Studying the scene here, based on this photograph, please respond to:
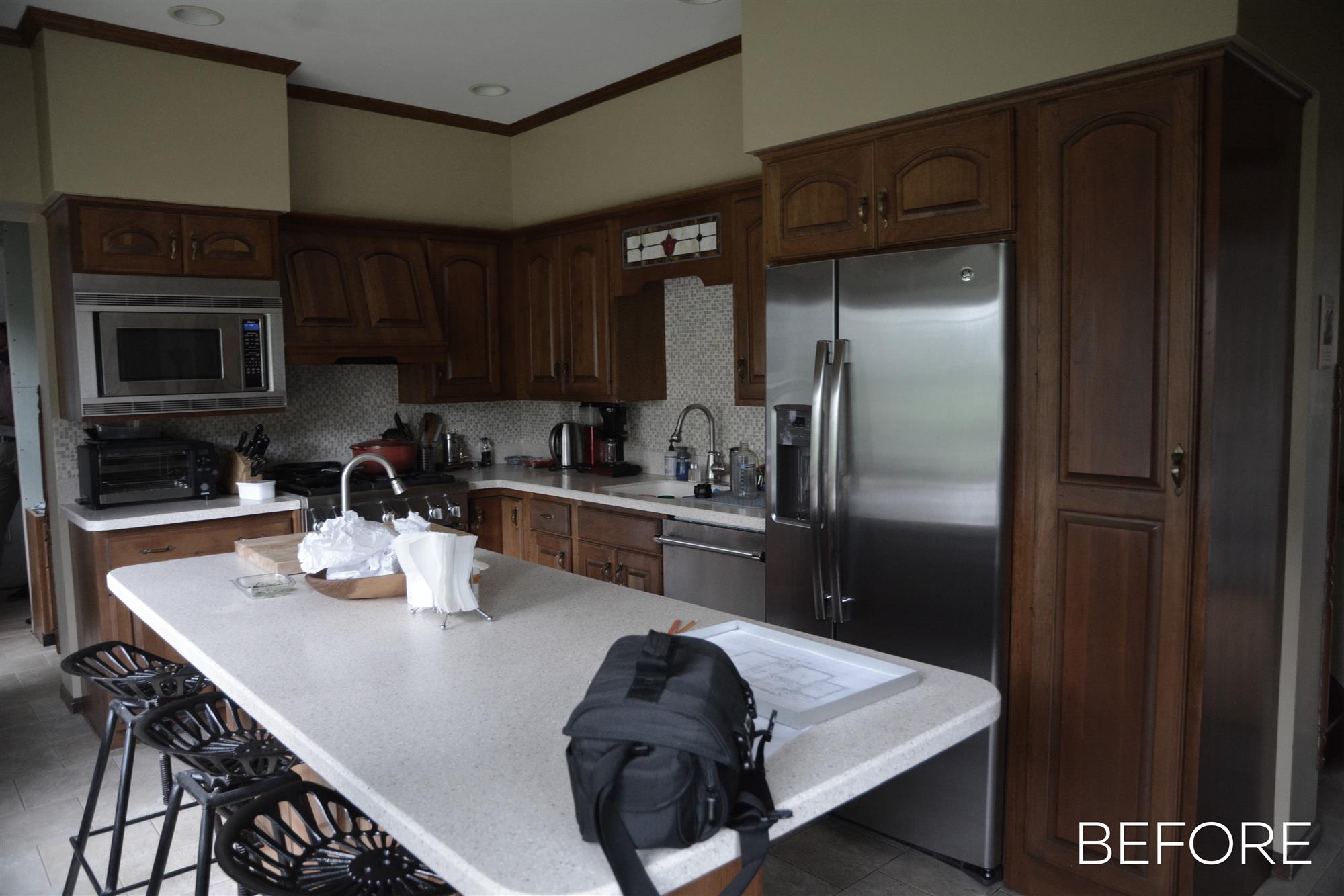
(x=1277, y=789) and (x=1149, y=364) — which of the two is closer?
(x=1149, y=364)

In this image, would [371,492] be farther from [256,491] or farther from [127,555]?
[127,555]

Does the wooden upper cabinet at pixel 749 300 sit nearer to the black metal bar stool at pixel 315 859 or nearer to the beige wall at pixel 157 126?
the beige wall at pixel 157 126

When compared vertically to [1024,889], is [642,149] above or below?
above

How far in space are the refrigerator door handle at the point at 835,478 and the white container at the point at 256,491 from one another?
2469 mm

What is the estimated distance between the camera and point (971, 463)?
252 cm

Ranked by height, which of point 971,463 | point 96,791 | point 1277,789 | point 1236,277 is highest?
point 1236,277

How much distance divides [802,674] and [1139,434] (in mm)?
1202

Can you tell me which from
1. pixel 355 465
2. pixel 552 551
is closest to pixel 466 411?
pixel 552 551

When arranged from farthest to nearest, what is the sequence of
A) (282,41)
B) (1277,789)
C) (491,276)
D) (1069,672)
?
(491,276) < (282,41) < (1277,789) < (1069,672)

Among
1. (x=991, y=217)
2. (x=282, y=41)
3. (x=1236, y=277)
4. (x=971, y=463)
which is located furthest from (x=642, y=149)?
(x=1236, y=277)

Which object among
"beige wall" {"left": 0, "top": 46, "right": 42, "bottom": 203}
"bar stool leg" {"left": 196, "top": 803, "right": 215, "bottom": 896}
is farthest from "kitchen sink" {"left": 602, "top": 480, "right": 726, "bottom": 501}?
"beige wall" {"left": 0, "top": 46, "right": 42, "bottom": 203}

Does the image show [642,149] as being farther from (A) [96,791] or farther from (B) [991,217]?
(A) [96,791]

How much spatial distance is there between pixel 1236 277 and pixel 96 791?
3040 millimetres

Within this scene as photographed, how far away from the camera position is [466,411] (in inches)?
204
